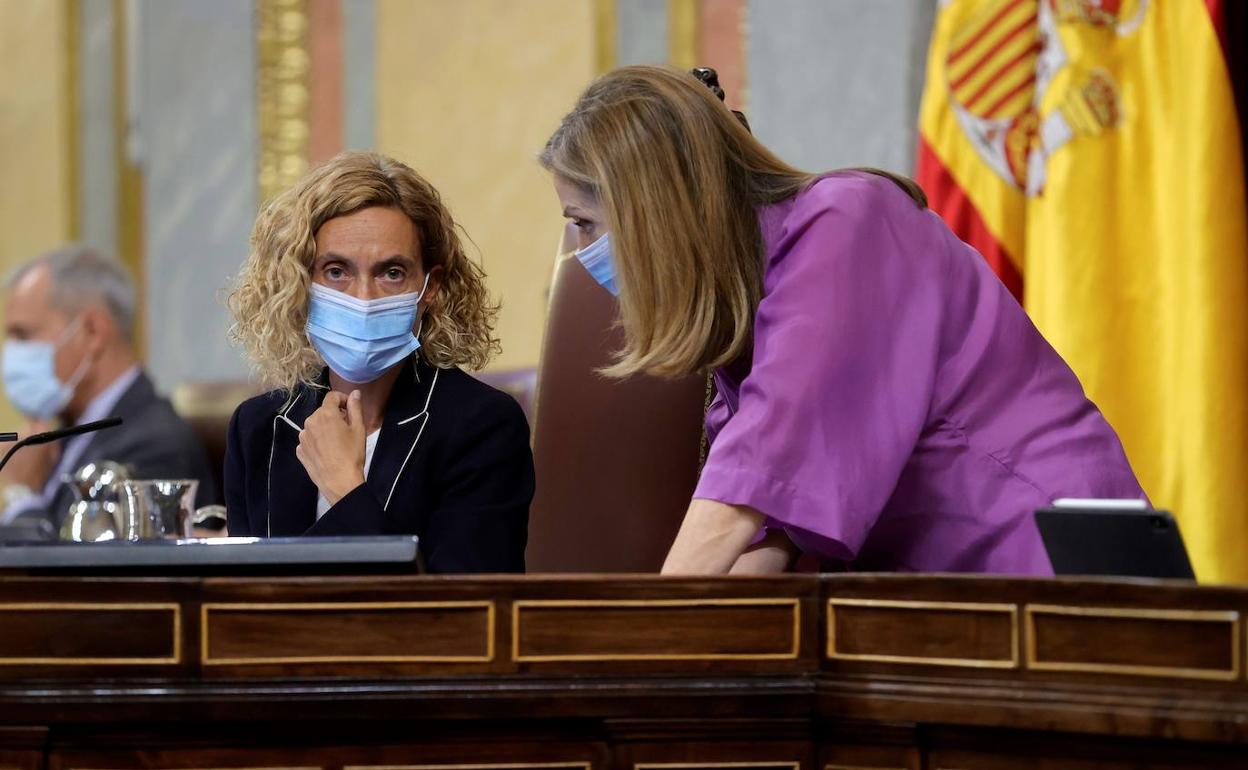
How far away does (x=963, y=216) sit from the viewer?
387cm

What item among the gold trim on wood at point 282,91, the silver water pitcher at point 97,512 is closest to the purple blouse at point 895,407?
the silver water pitcher at point 97,512

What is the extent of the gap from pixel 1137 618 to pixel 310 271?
1.48 metres

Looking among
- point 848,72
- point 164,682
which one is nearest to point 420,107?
point 848,72

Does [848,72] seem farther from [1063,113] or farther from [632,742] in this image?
[632,742]

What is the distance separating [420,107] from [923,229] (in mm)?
3447

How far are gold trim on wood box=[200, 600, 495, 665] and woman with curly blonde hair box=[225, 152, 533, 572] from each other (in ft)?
2.30

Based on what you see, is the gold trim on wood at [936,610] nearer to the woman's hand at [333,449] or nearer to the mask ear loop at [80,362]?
the woman's hand at [333,449]

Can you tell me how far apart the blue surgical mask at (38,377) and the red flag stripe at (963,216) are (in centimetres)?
248

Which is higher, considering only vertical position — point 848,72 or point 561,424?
point 848,72

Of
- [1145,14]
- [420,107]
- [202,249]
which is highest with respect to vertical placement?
[1145,14]

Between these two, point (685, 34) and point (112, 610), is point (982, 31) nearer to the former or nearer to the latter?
point (685, 34)

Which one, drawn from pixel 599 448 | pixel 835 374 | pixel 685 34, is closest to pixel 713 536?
pixel 835 374

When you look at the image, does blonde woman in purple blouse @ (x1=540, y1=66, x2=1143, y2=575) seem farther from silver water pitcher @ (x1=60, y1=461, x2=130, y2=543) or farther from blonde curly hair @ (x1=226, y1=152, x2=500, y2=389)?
silver water pitcher @ (x1=60, y1=461, x2=130, y2=543)

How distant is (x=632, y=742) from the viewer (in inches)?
68.6
